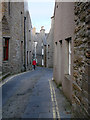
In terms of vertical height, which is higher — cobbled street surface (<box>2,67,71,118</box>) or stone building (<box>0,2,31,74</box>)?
stone building (<box>0,2,31,74</box>)

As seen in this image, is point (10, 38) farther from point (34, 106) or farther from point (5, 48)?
point (34, 106)

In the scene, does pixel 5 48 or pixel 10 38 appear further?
pixel 10 38

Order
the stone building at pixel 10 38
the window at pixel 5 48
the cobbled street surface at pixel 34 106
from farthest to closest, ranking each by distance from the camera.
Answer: the window at pixel 5 48
the stone building at pixel 10 38
the cobbled street surface at pixel 34 106

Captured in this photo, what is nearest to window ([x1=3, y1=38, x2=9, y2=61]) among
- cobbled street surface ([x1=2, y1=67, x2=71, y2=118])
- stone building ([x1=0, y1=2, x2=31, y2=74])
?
stone building ([x1=0, y1=2, x2=31, y2=74])

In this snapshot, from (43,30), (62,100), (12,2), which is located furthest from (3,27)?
(43,30)

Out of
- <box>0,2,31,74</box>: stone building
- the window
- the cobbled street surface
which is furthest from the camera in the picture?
the window

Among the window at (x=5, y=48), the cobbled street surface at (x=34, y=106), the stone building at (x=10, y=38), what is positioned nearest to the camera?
the cobbled street surface at (x=34, y=106)

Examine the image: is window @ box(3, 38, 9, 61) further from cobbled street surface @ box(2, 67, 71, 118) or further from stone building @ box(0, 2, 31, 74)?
cobbled street surface @ box(2, 67, 71, 118)

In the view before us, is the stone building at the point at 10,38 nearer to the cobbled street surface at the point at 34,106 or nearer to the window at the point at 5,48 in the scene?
the window at the point at 5,48

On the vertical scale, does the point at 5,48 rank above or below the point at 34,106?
above

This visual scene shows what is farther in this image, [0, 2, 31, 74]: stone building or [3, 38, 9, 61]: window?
[3, 38, 9, 61]: window

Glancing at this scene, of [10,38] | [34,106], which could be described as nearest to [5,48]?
[10,38]

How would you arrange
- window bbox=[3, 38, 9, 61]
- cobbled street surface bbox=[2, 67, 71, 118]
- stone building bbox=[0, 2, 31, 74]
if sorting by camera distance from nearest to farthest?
cobbled street surface bbox=[2, 67, 71, 118], stone building bbox=[0, 2, 31, 74], window bbox=[3, 38, 9, 61]

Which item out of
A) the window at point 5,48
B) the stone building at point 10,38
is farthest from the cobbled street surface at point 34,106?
the window at point 5,48
